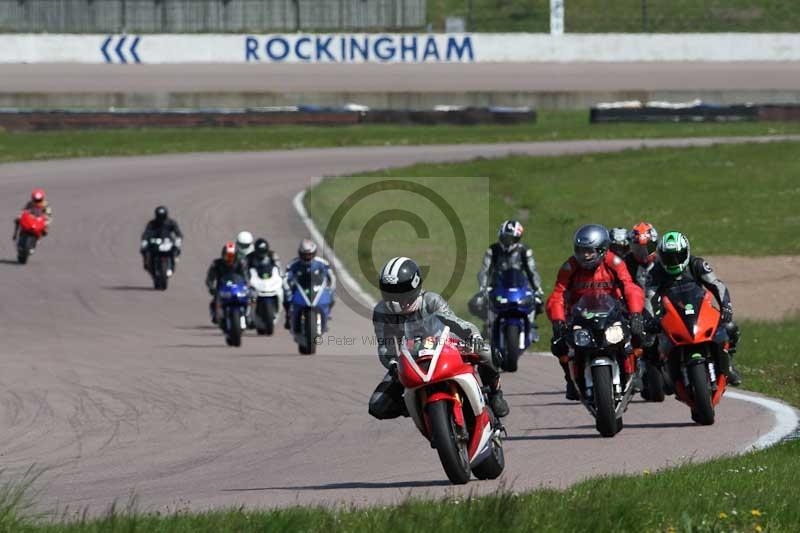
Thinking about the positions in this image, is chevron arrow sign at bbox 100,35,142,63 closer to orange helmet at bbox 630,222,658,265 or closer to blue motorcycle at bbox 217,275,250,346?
blue motorcycle at bbox 217,275,250,346

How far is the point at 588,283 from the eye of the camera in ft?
43.5

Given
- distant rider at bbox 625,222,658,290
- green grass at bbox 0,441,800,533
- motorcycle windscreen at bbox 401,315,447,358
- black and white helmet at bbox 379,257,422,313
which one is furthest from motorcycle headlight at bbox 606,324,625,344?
green grass at bbox 0,441,800,533

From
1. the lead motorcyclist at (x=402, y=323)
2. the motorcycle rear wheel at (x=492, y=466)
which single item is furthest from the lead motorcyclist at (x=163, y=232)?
the motorcycle rear wheel at (x=492, y=466)

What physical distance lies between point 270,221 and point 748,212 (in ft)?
32.5

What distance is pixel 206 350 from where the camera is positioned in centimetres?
2052

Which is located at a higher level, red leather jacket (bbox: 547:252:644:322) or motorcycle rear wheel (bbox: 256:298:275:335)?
red leather jacket (bbox: 547:252:644:322)

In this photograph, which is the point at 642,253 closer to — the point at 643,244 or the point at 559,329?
the point at 643,244

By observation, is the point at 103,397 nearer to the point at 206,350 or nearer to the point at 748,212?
the point at 206,350

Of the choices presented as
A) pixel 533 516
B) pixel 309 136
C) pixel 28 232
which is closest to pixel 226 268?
pixel 28 232

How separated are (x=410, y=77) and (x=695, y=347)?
4029cm

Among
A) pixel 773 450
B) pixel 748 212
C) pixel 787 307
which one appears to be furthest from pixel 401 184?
pixel 773 450

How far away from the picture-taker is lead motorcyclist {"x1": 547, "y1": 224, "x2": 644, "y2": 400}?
42.3 ft

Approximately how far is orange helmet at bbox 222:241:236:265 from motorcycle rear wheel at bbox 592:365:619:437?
35.0 feet

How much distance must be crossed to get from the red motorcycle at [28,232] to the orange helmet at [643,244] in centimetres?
1739
